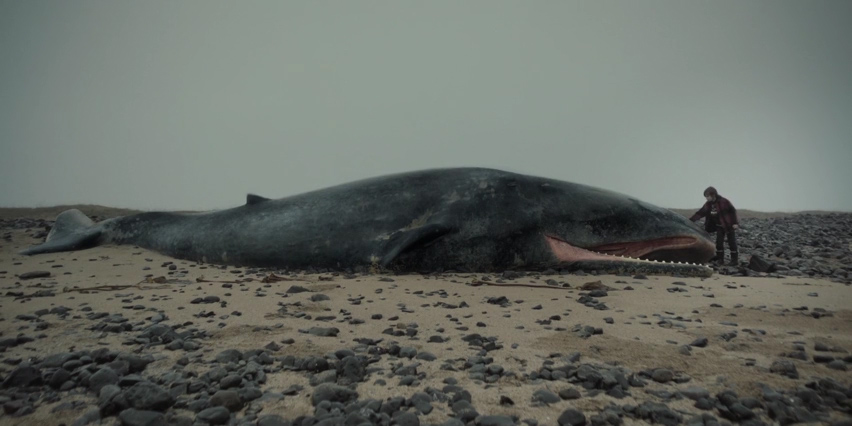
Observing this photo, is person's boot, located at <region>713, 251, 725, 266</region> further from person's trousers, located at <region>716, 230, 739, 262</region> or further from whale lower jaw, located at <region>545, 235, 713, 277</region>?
whale lower jaw, located at <region>545, 235, 713, 277</region>

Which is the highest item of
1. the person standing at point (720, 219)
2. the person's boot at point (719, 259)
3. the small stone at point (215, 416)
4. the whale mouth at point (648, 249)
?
the person standing at point (720, 219)

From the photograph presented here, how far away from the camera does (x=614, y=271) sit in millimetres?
5121

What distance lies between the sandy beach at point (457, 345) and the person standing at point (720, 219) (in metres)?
2.08

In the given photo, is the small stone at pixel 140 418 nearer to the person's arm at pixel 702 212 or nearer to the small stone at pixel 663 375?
the small stone at pixel 663 375

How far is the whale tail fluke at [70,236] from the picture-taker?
22.7 ft

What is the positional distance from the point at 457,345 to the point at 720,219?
18.7ft

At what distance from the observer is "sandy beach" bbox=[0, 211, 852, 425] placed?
181 centimetres

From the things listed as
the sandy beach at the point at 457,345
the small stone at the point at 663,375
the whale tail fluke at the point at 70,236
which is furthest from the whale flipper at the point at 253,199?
the small stone at the point at 663,375

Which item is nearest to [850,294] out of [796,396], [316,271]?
[796,396]

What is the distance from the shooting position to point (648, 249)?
5605mm

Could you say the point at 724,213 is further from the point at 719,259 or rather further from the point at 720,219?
the point at 719,259

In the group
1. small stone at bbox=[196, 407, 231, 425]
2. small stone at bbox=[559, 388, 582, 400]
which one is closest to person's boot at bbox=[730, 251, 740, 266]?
small stone at bbox=[559, 388, 582, 400]

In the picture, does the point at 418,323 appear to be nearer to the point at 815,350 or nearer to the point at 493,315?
the point at 493,315

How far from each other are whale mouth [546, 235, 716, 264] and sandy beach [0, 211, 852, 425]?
0.96 meters
